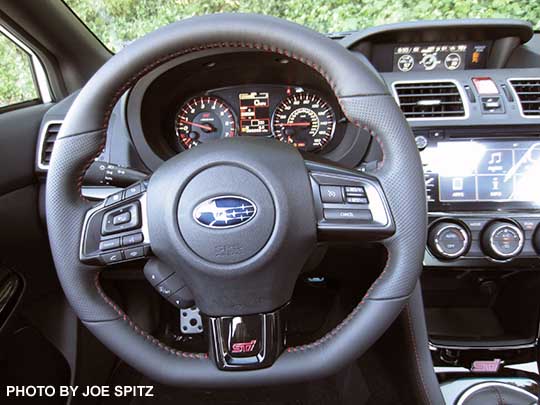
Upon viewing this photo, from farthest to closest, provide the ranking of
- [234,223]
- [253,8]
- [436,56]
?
[436,56] < [253,8] < [234,223]

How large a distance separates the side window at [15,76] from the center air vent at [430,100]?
1268mm

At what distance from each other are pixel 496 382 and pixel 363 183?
3.72ft

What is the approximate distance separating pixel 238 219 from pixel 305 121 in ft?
2.65

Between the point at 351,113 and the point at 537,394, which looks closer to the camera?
the point at 351,113

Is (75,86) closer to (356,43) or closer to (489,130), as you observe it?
(356,43)

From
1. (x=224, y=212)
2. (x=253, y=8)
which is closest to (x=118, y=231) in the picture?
(x=224, y=212)

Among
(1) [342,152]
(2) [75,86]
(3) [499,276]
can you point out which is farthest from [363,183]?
(2) [75,86]

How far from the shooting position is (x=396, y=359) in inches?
66.2

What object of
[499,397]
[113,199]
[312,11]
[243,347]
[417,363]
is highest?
[312,11]

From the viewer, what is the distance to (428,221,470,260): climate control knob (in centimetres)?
143

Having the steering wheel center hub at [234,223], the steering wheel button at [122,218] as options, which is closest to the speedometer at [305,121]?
the steering wheel center hub at [234,223]

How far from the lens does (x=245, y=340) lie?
100 cm

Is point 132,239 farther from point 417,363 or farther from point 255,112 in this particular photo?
point 417,363

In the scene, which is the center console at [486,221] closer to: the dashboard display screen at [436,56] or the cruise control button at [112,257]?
the dashboard display screen at [436,56]
